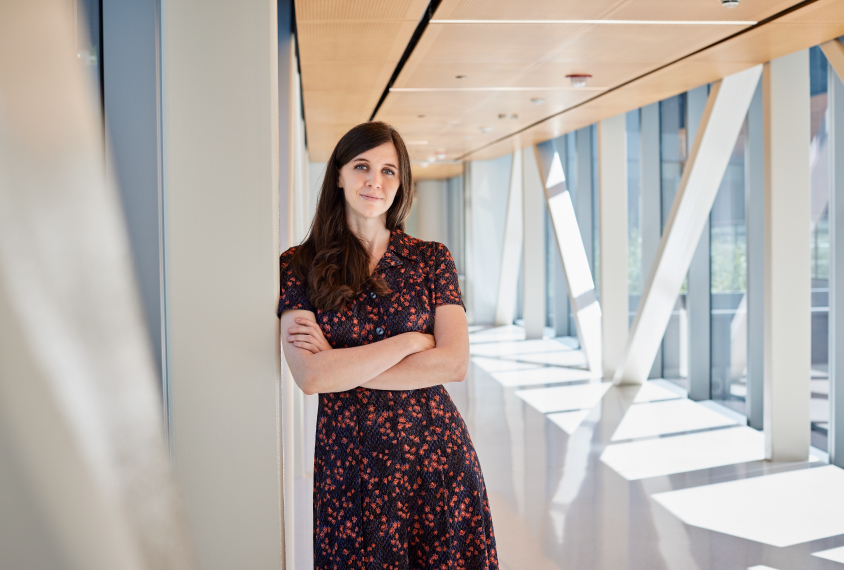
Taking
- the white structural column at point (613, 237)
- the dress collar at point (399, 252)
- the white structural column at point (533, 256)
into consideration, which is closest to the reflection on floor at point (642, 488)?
the white structural column at point (613, 237)

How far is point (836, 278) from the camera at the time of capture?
19.7ft

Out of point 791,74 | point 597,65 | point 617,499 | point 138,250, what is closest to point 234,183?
point 138,250

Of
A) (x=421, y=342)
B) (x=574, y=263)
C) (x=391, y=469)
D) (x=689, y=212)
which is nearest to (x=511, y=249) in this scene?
(x=574, y=263)

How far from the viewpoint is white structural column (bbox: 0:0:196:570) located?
13.6 inches

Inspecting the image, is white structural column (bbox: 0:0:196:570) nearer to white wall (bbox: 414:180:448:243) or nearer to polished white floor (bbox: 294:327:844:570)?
polished white floor (bbox: 294:327:844:570)

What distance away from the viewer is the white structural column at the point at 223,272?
219 centimetres

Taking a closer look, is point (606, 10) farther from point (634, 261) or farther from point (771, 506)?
point (634, 261)

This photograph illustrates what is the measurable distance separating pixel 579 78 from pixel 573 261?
4.72 m

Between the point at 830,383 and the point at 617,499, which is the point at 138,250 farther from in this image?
the point at 830,383

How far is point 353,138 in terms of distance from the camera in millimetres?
2461

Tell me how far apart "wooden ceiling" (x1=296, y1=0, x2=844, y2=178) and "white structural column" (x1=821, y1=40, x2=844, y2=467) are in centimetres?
85

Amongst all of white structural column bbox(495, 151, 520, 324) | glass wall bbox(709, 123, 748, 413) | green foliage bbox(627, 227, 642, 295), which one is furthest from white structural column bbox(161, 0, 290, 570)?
white structural column bbox(495, 151, 520, 324)

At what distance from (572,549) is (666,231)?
4.72 meters

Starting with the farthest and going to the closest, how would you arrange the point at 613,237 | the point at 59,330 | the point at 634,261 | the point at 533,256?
1. the point at 533,256
2. the point at 634,261
3. the point at 613,237
4. the point at 59,330
